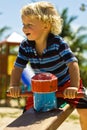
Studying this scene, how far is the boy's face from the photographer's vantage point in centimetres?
288

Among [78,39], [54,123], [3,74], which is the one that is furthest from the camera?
[78,39]

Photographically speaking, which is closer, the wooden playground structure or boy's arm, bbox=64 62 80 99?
boy's arm, bbox=64 62 80 99

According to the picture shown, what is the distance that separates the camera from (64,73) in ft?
10.3

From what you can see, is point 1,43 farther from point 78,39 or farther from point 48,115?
point 78,39

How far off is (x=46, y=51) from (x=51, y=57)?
61 mm

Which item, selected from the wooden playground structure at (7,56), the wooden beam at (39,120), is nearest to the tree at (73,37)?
the wooden playground structure at (7,56)

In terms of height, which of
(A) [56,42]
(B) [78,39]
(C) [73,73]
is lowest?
(C) [73,73]

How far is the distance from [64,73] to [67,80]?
0.06m

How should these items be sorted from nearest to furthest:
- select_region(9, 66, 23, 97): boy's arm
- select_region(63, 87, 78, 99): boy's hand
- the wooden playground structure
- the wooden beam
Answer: the wooden beam
select_region(63, 87, 78, 99): boy's hand
select_region(9, 66, 23, 97): boy's arm
the wooden playground structure

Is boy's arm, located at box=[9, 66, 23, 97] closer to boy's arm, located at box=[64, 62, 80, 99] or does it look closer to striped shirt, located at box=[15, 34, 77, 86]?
striped shirt, located at box=[15, 34, 77, 86]

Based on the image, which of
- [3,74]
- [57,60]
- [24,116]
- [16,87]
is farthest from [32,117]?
[3,74]

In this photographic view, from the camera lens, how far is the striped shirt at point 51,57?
2.98m

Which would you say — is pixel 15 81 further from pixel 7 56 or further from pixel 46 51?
pixel 7 56

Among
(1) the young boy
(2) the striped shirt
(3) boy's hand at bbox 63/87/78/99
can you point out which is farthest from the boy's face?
(3) boy's hand at bbox 63/87/78/99
